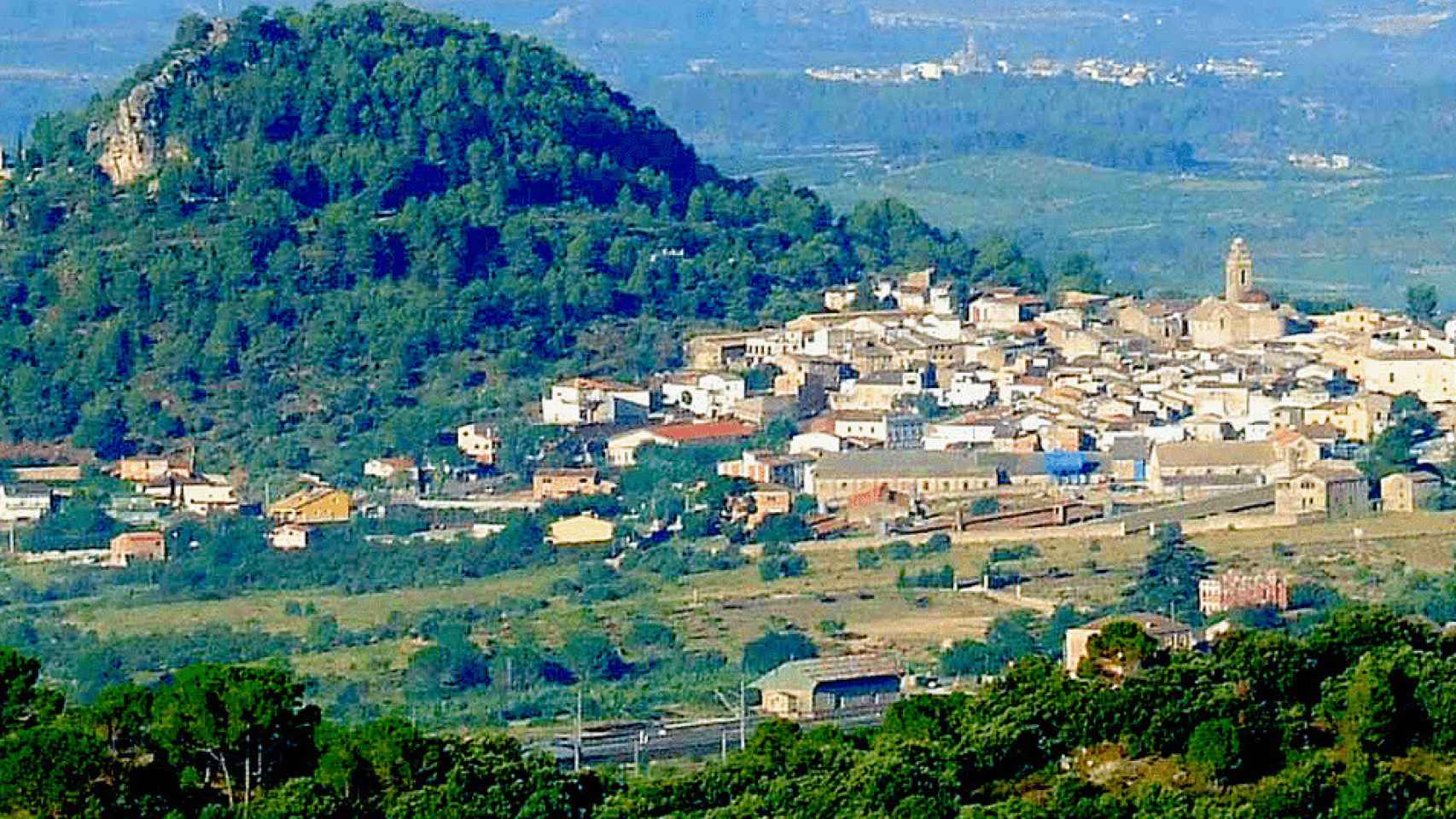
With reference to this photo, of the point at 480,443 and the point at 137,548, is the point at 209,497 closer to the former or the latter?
the point at 137,548

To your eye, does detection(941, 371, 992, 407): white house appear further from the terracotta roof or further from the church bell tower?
the church bell tower

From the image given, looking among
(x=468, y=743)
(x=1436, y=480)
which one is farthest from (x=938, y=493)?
(x=468, y=743)

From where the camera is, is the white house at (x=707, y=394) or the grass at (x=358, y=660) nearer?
the grass at (x=358, y=660)

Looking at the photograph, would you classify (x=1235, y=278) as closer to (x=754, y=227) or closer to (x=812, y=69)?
(x=754, y=227)

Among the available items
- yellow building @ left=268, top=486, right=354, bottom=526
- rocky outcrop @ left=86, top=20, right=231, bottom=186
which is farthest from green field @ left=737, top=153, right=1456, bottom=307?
yellow building @ left=268, top=486, right=354, bottom=526

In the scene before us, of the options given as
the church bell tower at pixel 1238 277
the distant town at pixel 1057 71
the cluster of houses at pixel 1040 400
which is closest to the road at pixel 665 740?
the cluster of houses at pixel 1040 400

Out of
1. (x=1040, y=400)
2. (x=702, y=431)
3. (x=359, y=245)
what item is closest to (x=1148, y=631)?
(x=702, y=431)

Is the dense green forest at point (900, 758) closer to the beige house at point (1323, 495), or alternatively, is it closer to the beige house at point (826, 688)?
the beige house at point (826, 688)
